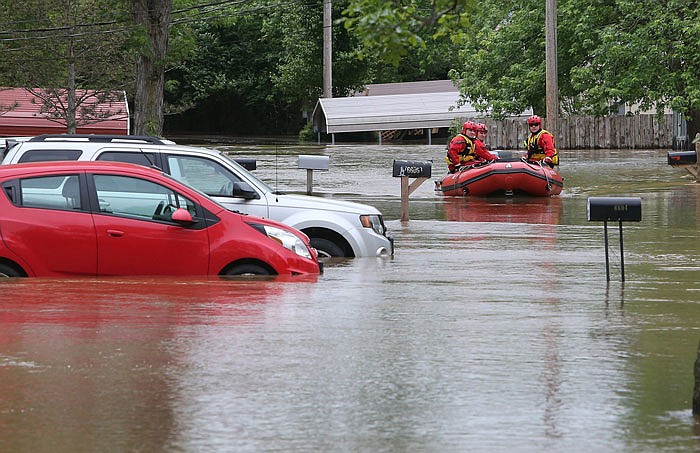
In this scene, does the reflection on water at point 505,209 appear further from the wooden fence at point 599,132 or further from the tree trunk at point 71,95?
the wooden fence at point 599,132

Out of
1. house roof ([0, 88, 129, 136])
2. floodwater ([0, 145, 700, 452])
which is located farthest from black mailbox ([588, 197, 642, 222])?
house roof ([0, 88, 129, 136])

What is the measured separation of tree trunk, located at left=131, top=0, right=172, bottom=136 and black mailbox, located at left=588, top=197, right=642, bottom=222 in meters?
21.2

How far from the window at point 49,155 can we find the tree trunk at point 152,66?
16.6 m

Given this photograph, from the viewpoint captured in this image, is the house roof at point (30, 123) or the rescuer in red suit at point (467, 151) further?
the house roof at point (30, 123)

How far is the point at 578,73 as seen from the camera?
43562 mm

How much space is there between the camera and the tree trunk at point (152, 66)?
106 feet

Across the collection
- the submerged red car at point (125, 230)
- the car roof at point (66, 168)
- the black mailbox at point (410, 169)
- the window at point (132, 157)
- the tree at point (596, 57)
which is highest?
the tree at point (596, 57)

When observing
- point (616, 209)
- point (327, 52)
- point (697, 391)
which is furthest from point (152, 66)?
point (327, 52)

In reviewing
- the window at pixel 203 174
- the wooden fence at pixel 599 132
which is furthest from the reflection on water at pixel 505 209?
the wooden fence at pixel 599 132

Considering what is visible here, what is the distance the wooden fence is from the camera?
53219 mm

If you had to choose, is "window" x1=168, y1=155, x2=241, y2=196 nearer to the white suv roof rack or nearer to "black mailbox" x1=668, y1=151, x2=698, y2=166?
the white suv roof rack

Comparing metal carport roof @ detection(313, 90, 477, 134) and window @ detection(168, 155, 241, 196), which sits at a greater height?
metal carport roof @ detection(313, 90, 477, 134)

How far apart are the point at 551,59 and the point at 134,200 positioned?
91.4ft

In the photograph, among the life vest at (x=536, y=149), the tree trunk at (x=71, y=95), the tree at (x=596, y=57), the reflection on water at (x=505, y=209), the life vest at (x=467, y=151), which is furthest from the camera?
the tree trunk at (x=71, y=95)
